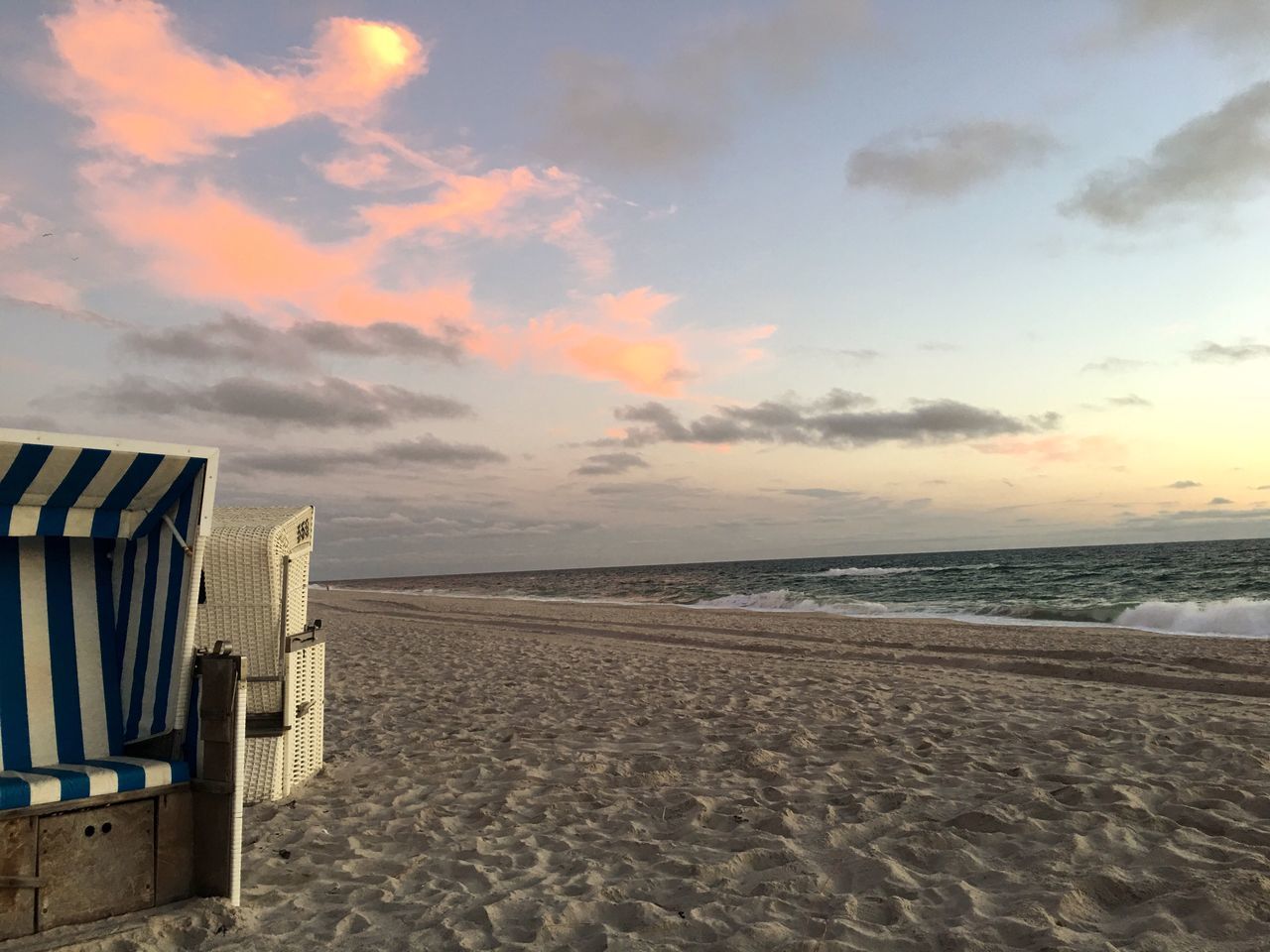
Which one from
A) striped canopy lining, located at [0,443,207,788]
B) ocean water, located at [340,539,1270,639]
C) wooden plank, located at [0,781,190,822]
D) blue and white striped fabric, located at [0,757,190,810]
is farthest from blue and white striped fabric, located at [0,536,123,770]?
ocean water, located at [340,539,1270,639]

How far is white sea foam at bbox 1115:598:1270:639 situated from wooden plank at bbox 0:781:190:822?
1962 cm

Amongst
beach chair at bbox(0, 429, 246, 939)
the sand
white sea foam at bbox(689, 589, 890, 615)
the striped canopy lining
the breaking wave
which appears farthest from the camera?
white sea foam at bbox(689, 589, 890, 615)

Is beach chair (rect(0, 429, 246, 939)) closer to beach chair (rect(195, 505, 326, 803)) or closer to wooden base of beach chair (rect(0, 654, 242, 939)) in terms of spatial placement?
wooden base of beach chair (rect(0, 654, 242, 939))

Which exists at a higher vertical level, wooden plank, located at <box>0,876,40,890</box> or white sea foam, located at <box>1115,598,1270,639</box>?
wooden plank, located at <box>0,876,40,890</box>

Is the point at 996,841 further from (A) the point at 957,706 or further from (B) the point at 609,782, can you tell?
(A) the point at 957,706

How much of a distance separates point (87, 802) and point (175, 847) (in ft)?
1.44

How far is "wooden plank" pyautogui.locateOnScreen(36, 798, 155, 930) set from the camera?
3.39 meters

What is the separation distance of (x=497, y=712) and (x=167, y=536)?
4.80 meters

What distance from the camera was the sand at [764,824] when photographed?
138 inches

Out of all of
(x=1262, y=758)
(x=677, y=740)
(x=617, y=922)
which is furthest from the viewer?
(x=677, y=740)

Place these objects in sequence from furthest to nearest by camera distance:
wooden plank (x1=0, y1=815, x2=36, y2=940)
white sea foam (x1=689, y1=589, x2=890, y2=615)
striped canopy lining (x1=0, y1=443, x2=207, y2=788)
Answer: white sea foam (x1=689, y1=589, x2=890, y2=615) < striped canopy lining (x1=0, y1=443, x2=207, y2=788) < wooden plank (x1=0, y1=815, x2=36, y2=940)

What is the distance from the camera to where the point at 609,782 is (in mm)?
5672

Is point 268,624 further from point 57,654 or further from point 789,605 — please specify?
point 789,605

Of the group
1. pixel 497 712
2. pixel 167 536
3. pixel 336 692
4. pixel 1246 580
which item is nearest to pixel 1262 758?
pixel 497 712
